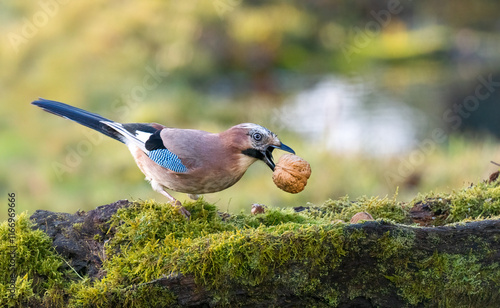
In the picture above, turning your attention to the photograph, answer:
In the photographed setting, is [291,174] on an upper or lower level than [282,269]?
upper

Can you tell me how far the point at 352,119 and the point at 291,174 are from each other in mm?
4256

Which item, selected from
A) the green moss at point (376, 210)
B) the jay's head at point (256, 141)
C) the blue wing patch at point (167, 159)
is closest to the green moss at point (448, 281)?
the green moss at point (376, 210)

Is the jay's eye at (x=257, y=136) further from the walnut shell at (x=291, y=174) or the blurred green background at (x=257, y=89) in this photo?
the blurred green background at (x=257, y=89)

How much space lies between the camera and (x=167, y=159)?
2.72 meters

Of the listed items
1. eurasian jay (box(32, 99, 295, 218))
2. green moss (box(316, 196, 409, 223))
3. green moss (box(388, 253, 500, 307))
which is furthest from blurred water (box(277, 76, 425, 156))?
green moss (box(388, 253, 500, 307))

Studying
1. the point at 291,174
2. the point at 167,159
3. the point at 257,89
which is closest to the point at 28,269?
the point at 167,159

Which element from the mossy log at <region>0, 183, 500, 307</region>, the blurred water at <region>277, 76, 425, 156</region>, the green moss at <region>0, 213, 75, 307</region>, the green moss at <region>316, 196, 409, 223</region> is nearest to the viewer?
the mossy log at <region>0, 183, 500, 307</region>

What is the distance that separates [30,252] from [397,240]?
1.35m

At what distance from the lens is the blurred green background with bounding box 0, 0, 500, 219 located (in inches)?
211

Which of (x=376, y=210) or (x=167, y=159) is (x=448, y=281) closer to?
(x=376, y=210)

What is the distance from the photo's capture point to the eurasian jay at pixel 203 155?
2674 millimetres

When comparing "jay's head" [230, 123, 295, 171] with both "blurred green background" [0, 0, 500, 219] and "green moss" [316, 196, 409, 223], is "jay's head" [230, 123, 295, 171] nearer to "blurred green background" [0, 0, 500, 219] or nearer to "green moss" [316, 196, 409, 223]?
"green moss" [316, 196, 409, 223]

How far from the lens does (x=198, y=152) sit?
8.90ft

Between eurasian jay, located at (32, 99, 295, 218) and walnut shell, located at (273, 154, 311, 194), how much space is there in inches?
2.2
